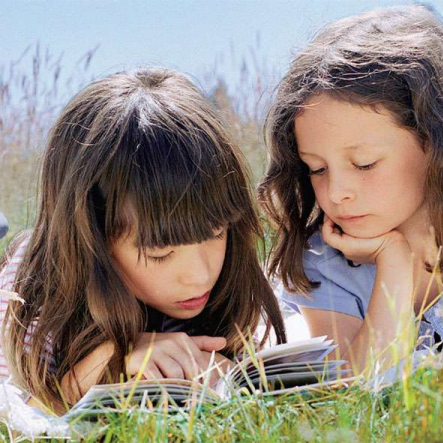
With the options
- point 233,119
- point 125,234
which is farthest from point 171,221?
point 233,119

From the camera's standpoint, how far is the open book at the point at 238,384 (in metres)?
1.52

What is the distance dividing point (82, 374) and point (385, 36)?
1359mm

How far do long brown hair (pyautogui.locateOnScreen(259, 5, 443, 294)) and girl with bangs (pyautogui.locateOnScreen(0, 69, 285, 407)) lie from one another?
0.30 meters

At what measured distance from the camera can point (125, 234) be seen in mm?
2197

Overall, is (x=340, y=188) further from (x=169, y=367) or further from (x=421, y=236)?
(x=169, y=367)

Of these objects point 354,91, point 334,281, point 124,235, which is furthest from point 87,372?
point 354,91

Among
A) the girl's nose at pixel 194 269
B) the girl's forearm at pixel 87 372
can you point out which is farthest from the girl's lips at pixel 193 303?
the girl's forearm at pixel 87 372

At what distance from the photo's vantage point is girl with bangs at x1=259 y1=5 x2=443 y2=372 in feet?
7.64

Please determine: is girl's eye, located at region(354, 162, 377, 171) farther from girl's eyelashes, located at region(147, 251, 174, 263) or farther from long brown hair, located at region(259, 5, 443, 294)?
girl's eyelashes, located at region(147, 251, 174, 263)

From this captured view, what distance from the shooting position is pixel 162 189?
7.01 feet

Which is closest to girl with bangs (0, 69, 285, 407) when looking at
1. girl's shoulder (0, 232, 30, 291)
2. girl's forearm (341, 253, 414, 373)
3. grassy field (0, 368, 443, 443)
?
girl's shoulder (0, 232, 30, 291)

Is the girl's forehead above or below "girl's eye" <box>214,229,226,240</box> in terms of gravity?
above

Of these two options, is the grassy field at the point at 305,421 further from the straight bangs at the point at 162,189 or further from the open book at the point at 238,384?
the straight bangs at the point at 162,189

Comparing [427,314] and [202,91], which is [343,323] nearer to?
[427,314]
